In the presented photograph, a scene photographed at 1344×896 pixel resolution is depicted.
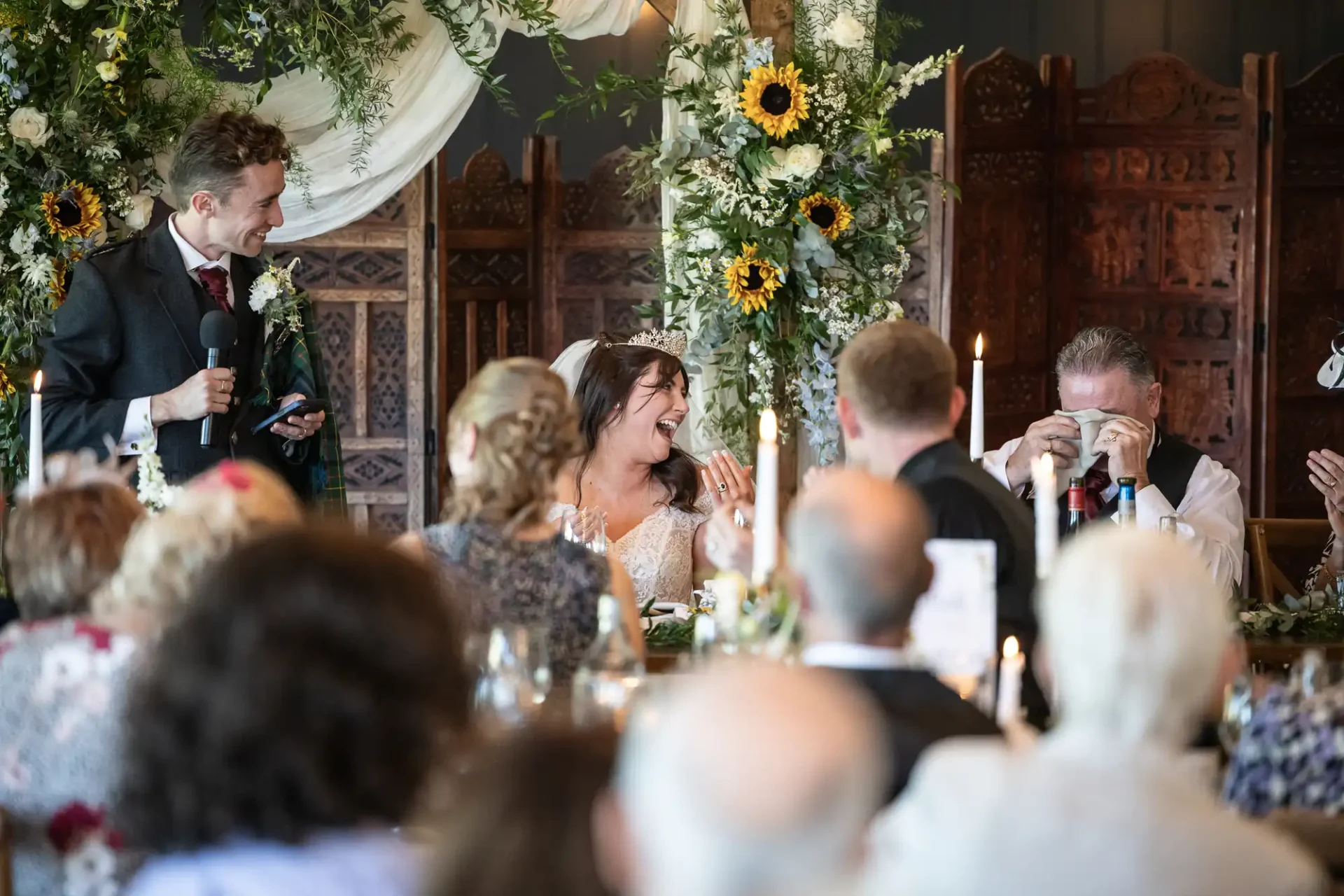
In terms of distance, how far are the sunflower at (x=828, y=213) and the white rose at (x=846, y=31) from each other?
0.43m

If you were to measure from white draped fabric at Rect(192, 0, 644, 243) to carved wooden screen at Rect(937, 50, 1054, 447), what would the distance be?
183 centimetres

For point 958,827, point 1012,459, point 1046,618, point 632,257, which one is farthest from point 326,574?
point 632,257

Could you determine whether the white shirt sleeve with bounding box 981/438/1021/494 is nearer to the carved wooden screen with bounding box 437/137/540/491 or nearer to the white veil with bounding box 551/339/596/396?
the white veil with bounding box 551/339/596/396

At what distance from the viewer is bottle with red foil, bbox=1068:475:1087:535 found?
10.5ft

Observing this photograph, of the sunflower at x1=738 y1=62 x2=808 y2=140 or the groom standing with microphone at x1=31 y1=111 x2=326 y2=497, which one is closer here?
the groom standing with microphone at x1=31 y1=111 x2=326 y2=497

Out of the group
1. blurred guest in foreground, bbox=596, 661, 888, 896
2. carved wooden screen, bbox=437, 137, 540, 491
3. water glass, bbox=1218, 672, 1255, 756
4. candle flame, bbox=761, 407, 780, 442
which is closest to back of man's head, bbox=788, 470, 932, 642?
candle flame, bbox=761, 407, 780, 442

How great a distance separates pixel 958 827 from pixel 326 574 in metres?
0.60

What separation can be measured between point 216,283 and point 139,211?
0.64m

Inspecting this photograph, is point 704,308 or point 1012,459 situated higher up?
point 704,308

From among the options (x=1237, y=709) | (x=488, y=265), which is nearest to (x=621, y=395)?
(x=1237, y=709)

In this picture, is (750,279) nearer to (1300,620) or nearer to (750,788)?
(1300,620)

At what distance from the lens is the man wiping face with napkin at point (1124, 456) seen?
4086 mm

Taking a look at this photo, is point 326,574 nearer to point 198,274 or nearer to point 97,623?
point 97,623

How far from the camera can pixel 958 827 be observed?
150 centimetres
